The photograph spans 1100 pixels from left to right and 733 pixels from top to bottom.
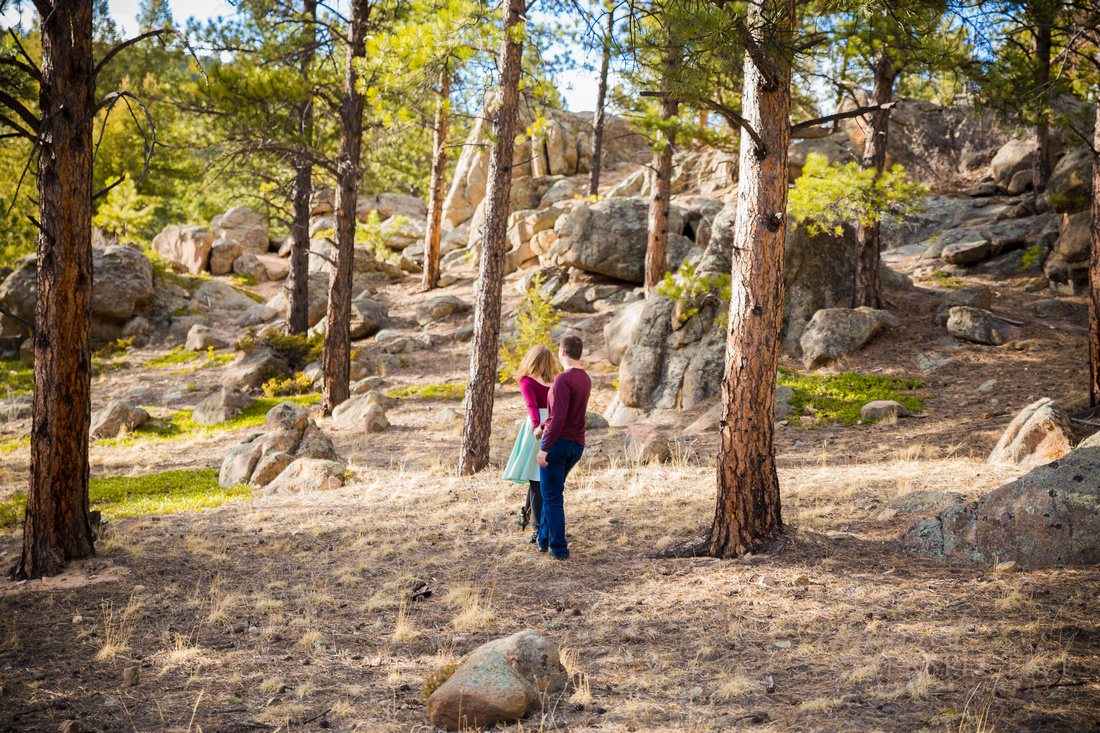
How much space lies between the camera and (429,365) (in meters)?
17.3

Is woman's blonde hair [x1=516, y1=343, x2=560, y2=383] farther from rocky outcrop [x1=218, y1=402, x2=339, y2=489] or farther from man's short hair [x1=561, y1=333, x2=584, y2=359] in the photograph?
rocky outcrop [x1=218, y1=402, x2=339, y2=489]

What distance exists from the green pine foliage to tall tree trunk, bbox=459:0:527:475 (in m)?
5.73

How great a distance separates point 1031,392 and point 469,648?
9525 mm

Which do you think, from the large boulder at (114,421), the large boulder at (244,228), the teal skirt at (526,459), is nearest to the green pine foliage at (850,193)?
the teal skirt at (526,459)

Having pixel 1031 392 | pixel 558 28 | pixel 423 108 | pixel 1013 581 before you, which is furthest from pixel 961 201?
pixel 1013 581

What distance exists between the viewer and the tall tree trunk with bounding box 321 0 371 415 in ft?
42.2

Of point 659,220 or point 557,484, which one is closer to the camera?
point 557,484

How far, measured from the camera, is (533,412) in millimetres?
5984

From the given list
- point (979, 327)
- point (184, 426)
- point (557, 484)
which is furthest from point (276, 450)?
point (979, 327)

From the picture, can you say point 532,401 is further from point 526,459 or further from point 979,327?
point 979,327

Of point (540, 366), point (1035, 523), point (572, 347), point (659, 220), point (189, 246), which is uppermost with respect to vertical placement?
point (189, 246)

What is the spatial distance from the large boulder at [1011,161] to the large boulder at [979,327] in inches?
389

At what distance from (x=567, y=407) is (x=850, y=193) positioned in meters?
8.34

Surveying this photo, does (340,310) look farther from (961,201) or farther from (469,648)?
(961,201)
